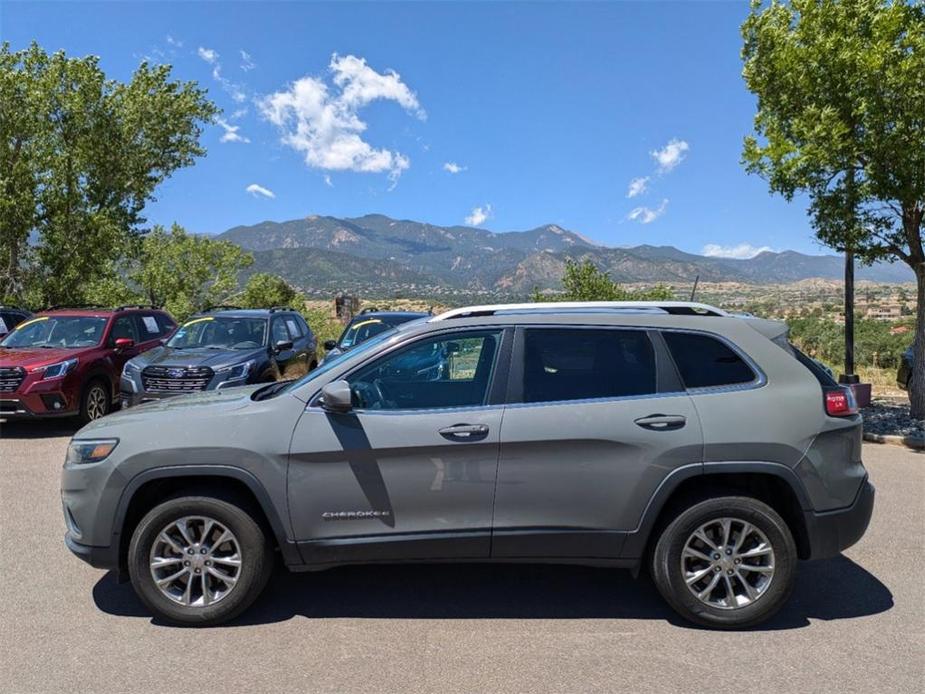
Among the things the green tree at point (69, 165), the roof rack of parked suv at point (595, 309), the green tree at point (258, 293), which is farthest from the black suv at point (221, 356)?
the green tree at point (258, 293)

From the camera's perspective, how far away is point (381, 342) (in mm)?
3848

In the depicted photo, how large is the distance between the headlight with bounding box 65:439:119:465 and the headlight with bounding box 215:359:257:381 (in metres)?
4.74

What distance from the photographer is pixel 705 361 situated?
3793 mm

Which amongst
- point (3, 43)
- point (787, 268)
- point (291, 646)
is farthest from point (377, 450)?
point (787, 268)

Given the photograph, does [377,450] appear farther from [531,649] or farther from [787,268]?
[787,268]

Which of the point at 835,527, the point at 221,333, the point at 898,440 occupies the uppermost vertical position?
the point at 221,333

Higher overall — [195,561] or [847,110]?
[847,110]

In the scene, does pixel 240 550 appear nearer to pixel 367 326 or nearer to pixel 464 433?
pixel 464 433

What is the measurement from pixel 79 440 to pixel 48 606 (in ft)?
3.47

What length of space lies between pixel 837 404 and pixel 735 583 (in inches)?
46.6

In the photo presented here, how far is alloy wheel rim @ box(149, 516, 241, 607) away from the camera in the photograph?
143 inches

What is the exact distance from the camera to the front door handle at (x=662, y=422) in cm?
360

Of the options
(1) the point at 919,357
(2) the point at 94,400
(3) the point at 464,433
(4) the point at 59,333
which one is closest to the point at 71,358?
(2) the point at 94,400

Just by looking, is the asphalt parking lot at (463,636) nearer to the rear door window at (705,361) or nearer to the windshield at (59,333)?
the rear door window at (705,361)
